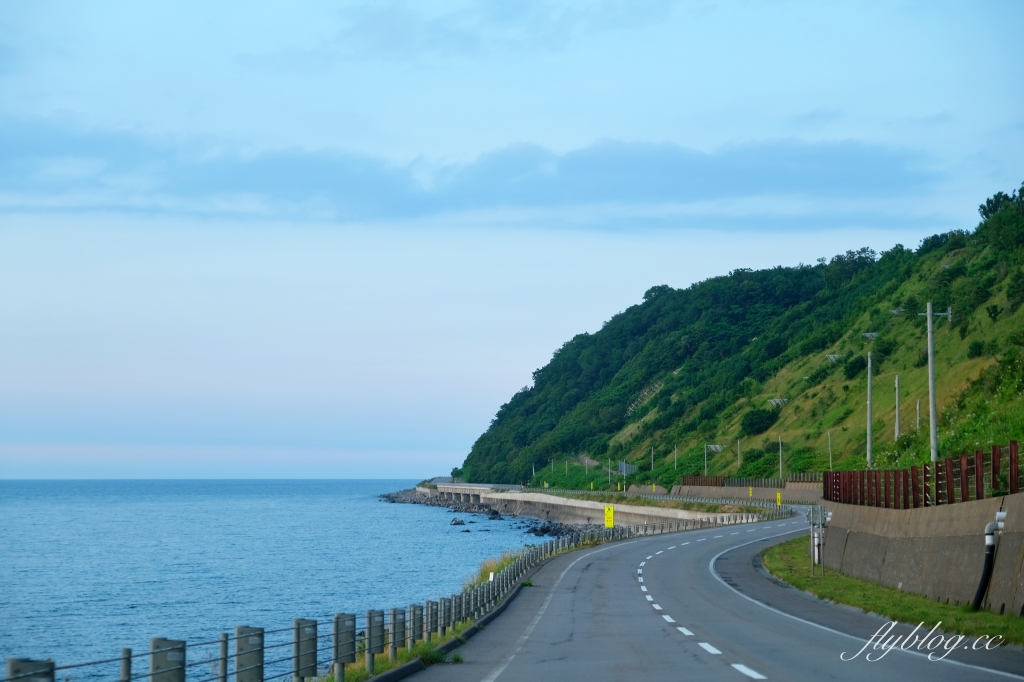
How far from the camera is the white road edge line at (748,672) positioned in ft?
46.9

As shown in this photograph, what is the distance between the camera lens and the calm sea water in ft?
155

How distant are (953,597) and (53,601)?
4858 cm

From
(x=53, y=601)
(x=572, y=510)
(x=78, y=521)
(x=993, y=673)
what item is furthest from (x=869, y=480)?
(x=78, y=521)

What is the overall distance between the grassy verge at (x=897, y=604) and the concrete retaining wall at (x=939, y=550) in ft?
1.12

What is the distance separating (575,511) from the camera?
12469 cm

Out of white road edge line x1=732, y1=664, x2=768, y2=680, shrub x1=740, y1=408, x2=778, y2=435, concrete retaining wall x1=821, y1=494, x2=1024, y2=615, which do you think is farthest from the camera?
shrub x1=740, y1=408, x2=778, y2=435

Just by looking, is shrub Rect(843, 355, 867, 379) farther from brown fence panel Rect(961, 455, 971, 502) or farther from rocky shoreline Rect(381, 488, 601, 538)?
brown fence panel Rect(961, 455, 971, 502)

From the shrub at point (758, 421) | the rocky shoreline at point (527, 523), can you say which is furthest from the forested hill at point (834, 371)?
the rocky shoreline at point (527, 523)

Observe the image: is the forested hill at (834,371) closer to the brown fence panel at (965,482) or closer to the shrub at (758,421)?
the shrub at (758,421)

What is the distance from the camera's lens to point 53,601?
2244 inches

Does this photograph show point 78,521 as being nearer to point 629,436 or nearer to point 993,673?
point 629,436

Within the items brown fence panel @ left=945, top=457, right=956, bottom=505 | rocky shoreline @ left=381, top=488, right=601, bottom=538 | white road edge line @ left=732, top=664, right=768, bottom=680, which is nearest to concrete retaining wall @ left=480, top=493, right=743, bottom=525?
rocky shoreline @ left=381, top=488, right=601, bottom=538

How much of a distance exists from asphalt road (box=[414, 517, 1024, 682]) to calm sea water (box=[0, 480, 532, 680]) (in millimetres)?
17577

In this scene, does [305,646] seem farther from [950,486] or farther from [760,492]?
[760,492]
